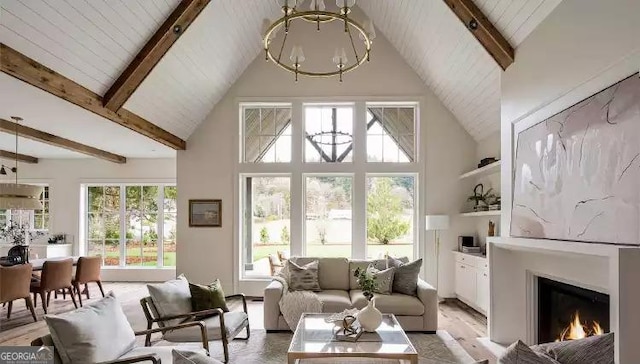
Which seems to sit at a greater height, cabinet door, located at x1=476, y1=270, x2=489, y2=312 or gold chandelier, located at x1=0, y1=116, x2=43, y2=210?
gold chandelier, located at x1=0, y1=116, x2=43, y2=210

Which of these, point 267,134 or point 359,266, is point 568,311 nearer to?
point 359,266

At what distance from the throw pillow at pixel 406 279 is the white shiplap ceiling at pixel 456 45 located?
2.39 m

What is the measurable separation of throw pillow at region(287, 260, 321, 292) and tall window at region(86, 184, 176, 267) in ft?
15.0

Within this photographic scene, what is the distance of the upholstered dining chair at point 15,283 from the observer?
5223 mm

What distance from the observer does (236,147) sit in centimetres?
726

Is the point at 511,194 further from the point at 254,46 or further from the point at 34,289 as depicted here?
the point at 34,289

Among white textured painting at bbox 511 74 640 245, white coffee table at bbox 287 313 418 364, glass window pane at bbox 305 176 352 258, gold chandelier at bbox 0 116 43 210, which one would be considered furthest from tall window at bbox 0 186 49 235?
white textured painting at bbox 511 74 640 245

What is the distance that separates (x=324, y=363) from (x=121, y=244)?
661cm

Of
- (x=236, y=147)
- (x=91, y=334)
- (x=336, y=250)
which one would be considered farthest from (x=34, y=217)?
(x=91, y=334)

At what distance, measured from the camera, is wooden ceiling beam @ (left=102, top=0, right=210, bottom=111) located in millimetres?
4805

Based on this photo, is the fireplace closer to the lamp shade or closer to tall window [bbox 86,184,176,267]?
the lamp shade

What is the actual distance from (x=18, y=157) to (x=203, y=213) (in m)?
4.59

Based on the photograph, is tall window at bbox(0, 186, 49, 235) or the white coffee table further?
tall window at bbox(0, 186, 49, 235)

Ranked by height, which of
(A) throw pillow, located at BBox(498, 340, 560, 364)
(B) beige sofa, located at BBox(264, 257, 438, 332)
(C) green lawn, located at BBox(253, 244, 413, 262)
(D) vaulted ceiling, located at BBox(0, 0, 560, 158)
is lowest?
(B) beige sofa, located at BBox(264, 257, 438, 332)
